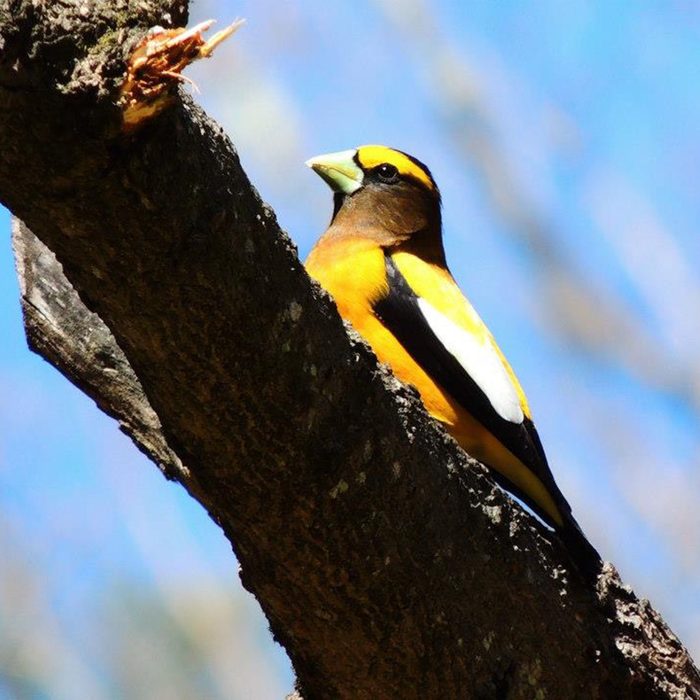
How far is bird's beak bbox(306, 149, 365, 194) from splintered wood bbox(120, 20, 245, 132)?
354 centimetres

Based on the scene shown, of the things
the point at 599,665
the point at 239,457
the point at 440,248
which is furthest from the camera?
the point at 440,248

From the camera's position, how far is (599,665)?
364 cm

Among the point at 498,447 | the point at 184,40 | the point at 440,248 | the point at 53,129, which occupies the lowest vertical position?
the point at 53,129

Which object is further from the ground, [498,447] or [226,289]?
[498,447]

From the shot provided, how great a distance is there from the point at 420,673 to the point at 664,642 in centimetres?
87

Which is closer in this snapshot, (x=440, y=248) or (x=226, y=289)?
(x=226, y=289)

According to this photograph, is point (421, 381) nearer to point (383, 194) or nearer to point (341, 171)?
point (383, 194)

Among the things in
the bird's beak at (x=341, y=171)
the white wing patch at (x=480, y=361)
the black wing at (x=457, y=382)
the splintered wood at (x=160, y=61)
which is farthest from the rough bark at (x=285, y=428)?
the bird's beak at (x=341, y=171)

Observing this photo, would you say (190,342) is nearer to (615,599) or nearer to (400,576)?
(400,576)

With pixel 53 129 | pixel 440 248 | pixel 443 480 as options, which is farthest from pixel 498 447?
pixel 53 129

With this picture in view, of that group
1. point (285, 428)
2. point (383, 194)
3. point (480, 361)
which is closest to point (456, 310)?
point (480, 361)

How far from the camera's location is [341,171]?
19.3 ft

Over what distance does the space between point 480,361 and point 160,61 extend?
2.52 metres

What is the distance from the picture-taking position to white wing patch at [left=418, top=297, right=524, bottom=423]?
4379 millimetres
